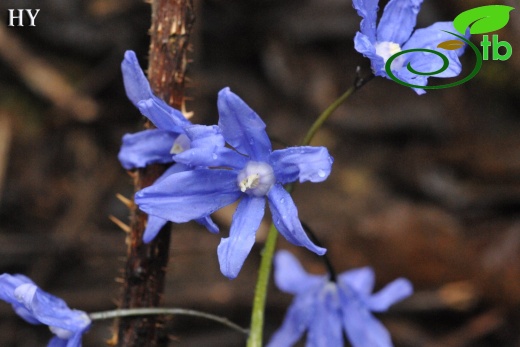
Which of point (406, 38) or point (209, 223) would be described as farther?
point (406, 38)

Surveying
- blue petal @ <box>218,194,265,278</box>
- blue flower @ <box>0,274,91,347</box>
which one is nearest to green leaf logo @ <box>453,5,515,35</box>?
blue petal @ <box>218,194,265,278</box>

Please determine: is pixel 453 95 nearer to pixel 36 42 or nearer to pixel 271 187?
pixel 36 42

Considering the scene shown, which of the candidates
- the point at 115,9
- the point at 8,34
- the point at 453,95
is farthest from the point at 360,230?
the point at 8,34

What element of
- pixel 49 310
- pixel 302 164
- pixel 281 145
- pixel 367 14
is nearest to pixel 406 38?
pixel 367 14

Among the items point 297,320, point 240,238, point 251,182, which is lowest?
point 297,320

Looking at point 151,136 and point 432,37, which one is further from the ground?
point 432,37

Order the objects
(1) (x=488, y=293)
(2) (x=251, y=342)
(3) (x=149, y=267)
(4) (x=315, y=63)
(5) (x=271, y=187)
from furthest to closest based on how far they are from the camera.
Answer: (4) (x=315, y=63)
(1) (x=488, y=293)
(3) (x=149, y=267)
(2) (x=251, y=342)
(5) (x=271, y=187)

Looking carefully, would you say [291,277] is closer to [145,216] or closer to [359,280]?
[359,280]

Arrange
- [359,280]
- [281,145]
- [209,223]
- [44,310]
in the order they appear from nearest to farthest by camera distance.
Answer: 1. [209,223]
2. [44,310]
3. [359,280]
4. [281,145]
